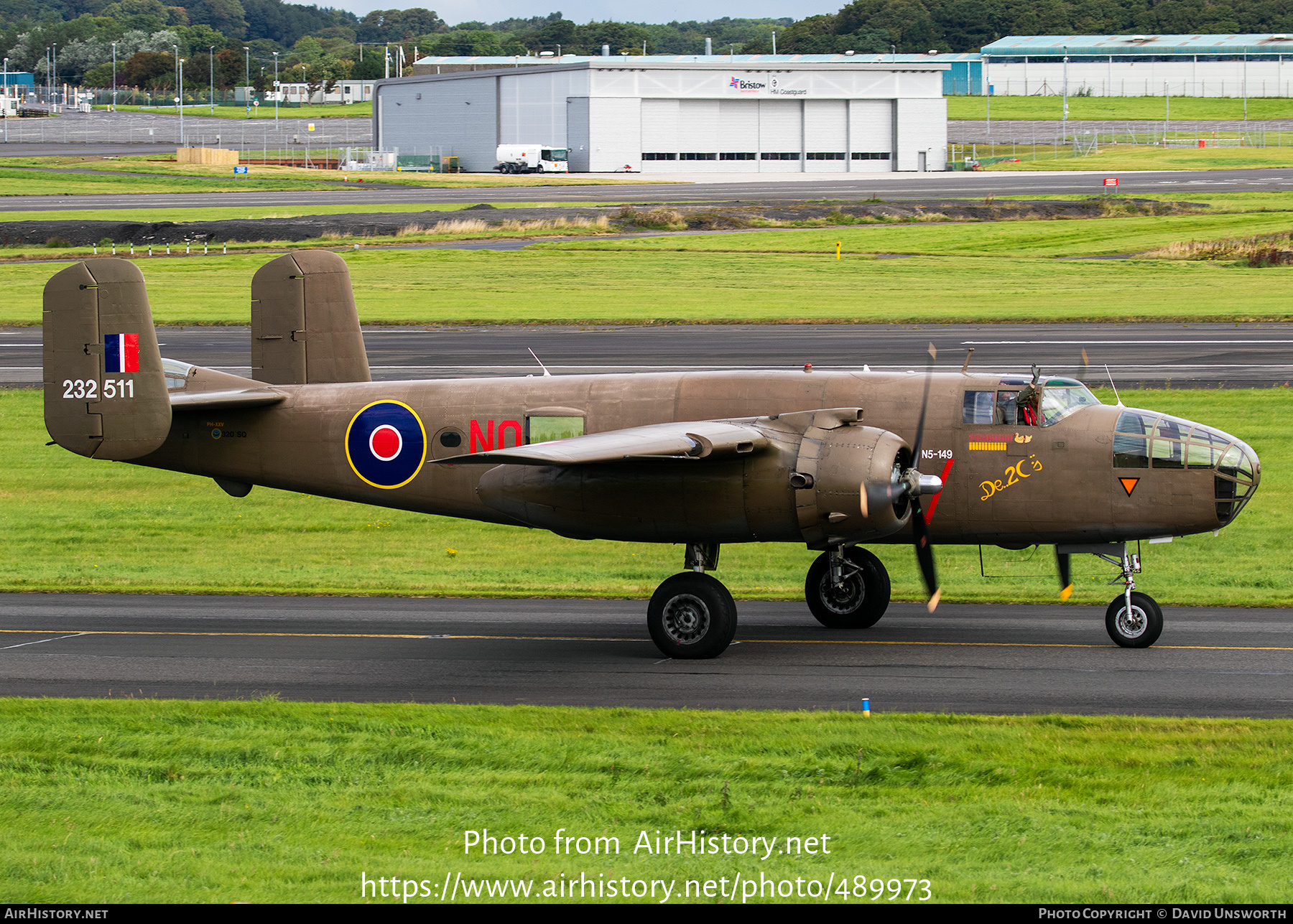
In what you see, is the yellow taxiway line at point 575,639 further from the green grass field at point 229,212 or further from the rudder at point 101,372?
the green grass field at point 229,212

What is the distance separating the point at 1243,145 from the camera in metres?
154

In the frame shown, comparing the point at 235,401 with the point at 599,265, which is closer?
the point at 235,401

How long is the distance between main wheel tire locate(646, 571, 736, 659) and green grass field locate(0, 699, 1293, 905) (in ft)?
9.26

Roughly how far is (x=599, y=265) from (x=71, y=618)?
2152 inches

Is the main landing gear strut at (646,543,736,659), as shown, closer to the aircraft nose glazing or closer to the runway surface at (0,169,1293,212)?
the aircraft nose glazing

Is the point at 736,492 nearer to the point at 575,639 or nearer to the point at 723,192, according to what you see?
the point at 575,639

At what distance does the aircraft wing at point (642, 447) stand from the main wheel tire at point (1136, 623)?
572 cm

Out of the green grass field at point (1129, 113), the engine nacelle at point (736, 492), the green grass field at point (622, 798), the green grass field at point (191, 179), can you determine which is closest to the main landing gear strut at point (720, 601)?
the engine nacelle at point (736, 492)

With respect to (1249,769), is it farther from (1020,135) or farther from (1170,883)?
(1020,135)

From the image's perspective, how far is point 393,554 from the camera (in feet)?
92.1

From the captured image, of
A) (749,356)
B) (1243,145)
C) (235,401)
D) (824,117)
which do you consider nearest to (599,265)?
(749,356)

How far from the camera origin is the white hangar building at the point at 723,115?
137 metres

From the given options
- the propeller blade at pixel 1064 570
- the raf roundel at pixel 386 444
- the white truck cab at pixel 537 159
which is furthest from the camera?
the white truck cab at pixel 537 159
